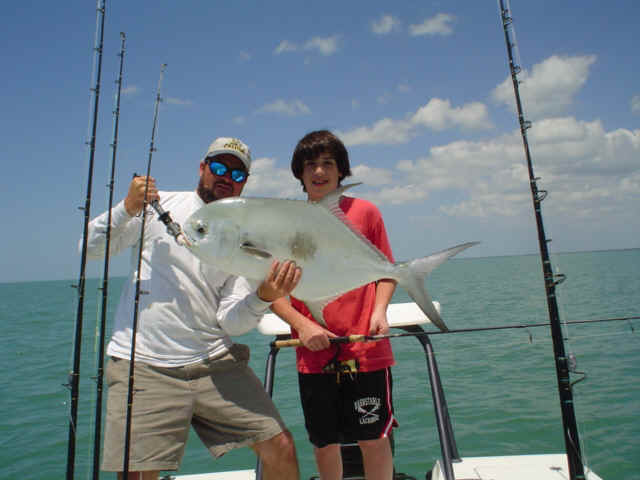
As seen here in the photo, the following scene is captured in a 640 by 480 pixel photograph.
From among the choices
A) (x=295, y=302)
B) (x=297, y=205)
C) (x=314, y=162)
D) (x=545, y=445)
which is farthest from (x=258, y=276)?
(x=545, y=445)

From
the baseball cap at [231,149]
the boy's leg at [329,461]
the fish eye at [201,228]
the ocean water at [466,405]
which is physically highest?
the baseball cap at [231,149]

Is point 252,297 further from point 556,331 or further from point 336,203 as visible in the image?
point 556,331

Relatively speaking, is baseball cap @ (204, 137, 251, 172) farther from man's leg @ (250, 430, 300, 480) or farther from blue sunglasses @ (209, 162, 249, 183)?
man's leg @ (250, 430, 300, 480)

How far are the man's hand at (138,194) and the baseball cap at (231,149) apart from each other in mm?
356

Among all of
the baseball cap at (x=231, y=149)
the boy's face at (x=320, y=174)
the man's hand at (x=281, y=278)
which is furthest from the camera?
the boy's face at (x=320, y=174)

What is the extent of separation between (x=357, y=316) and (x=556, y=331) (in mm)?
1041

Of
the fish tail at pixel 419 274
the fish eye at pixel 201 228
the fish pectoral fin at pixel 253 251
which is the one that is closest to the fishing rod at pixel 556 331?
the fish tail at pixel 419 274

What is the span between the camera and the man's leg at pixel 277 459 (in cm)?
218

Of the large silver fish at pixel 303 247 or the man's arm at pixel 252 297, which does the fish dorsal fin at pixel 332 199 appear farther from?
the man's arm at pixel 252 297

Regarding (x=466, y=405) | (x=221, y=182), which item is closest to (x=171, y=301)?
(x=221, y=182)

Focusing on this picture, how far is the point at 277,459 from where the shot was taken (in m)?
2.19

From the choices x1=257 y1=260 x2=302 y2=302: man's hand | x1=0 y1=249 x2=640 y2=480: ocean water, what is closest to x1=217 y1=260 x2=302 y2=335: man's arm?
x1=257 y1=260 x2=302 y2=302: man's hand

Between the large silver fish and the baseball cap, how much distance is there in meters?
0.58

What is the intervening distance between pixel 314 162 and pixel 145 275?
111 cm
